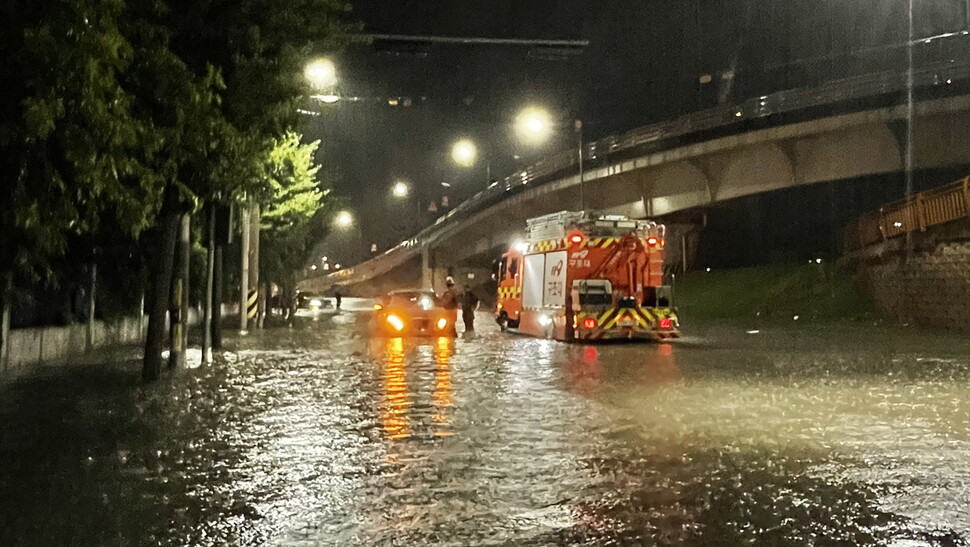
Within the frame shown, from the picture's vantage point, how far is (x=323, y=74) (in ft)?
67.9

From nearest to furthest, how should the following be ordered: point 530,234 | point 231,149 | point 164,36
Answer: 1. point 164,36
2. point 231,149
3. point 530,234

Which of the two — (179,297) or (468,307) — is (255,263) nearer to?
(468,307)

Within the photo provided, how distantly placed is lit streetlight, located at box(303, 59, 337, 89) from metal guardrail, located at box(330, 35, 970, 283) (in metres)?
15.2

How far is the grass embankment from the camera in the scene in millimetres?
34566

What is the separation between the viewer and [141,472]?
8.42m

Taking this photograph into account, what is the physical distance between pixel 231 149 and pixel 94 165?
313 centimetres

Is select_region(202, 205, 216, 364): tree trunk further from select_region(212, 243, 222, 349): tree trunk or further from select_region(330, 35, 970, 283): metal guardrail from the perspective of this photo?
select_region(330, 35, 970, 283): metal guardrail

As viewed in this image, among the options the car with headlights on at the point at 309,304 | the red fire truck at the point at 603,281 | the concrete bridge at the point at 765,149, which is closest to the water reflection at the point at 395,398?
the red fire truck at the point at 603,281

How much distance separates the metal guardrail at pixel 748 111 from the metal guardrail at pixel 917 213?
313cm

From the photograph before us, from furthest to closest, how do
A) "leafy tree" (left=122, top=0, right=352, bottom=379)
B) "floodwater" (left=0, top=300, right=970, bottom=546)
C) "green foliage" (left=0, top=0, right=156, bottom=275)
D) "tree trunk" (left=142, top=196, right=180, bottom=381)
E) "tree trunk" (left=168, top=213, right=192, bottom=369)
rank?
1. "tree trunk" (left=168, top=213, right=192, bottom=369)
2. "tree trunk" (left=142, top=196, right=180, bottom=381)
3. "leafy tree" (left=122, top=0, right=352, bottom=379)
4. "green foliage" (left=0, top=0, right=156, bottom=275)
5. "floodwater" (left=0, top=300, right=970, bottom=546)

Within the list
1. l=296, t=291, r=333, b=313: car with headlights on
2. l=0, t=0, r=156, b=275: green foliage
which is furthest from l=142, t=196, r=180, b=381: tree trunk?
l=296, t=291, r=333, b=313: car with headlights on

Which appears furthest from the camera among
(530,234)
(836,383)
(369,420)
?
(530,234)

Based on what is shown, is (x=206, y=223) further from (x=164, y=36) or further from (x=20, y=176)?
(x=20, y=176)

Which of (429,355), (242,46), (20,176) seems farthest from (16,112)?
(429,355)
